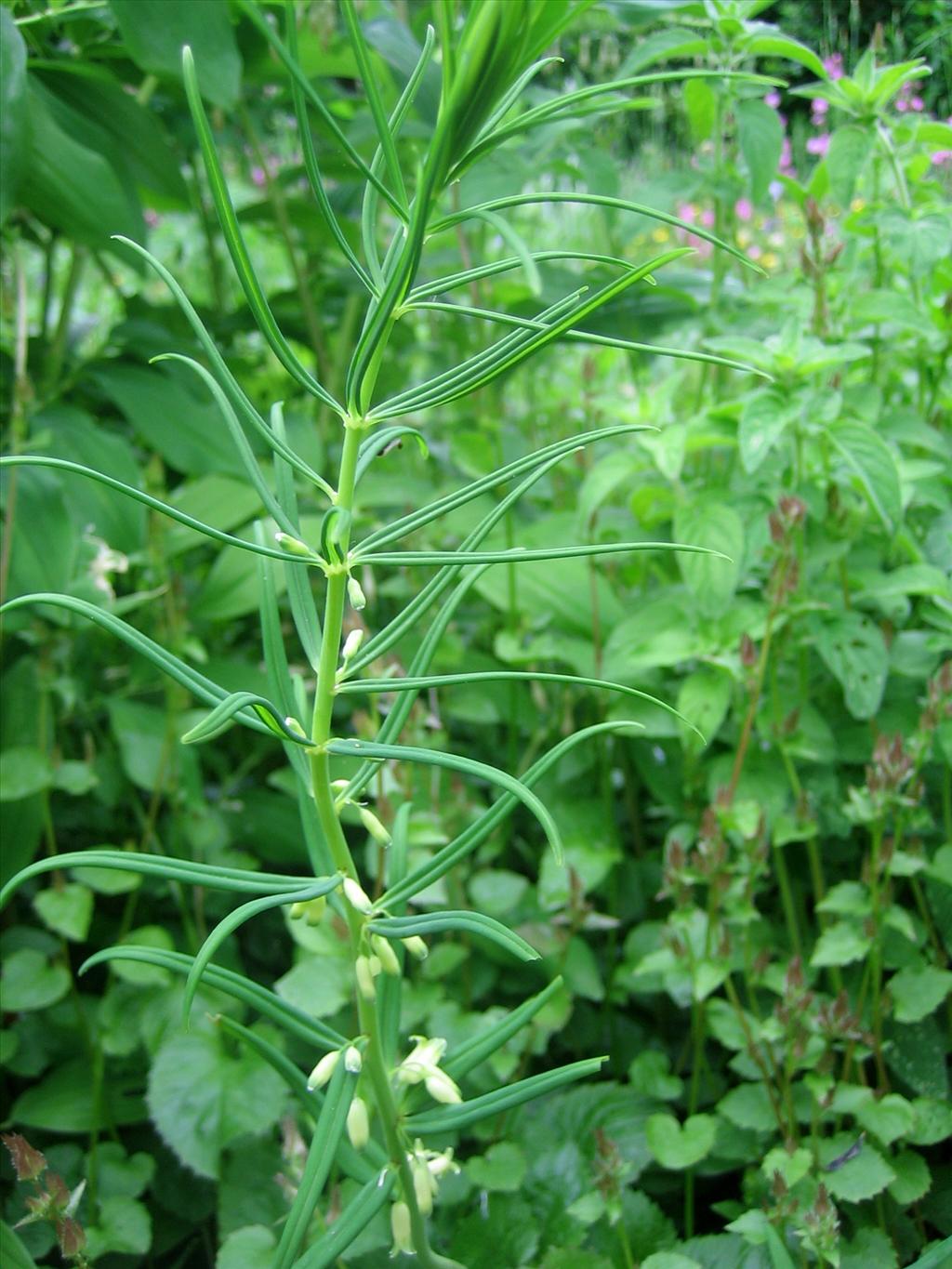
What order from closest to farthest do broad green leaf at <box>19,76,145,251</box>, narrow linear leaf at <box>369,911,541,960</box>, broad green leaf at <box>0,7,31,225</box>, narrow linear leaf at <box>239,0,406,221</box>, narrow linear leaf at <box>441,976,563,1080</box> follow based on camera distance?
narrow linear leaf at <box>239,0,406,221</box> → narrow linear leaf at <box>369,911,541,960</box> → narrow linear leaf at <box>441,976,563,1080</box> → broad green leaf at <box>0,7,31,225</box> → broad green leaf at <box>19,76,145,251</box>

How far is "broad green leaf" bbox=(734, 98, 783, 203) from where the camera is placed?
3.28 feet

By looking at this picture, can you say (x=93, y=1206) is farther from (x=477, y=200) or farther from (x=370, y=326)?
(x=477, y=200)

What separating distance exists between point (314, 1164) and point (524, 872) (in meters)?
0.71

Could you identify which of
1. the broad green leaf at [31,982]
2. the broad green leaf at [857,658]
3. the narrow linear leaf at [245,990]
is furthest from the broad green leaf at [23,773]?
the broad green leaf at [857,658]

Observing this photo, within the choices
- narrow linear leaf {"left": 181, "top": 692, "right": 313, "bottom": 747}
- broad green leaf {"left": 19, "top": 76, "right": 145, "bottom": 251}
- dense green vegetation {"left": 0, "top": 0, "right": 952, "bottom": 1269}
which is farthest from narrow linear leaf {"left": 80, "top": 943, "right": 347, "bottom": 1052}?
broad green leaf {"left": 19, "top": 76, "right": 145, "bottom": 251}

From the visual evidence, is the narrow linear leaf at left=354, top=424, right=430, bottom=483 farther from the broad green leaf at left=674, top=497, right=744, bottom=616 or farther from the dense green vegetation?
the broad green leaf at left=674, top=497, right=744, bottom=616

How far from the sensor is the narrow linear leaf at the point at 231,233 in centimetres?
35

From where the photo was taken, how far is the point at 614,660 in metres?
0.94

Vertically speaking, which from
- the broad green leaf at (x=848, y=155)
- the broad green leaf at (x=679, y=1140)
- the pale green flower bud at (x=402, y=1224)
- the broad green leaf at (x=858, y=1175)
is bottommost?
the broad green leaf at (x=679, y=1140)

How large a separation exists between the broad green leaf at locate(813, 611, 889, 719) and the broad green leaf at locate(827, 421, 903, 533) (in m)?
0.08

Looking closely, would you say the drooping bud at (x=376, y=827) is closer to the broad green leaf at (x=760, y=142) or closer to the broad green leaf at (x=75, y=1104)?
the broad green leaf at (x=75, y=1104)

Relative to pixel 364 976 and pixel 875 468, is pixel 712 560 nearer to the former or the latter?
pixel 875 468

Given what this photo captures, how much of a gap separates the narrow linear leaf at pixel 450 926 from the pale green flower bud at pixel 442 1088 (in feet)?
0.20

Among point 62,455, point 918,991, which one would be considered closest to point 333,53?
point 62,455
